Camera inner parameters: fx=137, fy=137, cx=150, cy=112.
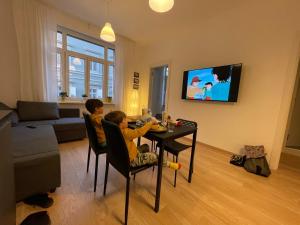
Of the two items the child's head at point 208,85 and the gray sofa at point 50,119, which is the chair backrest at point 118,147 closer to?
the gray sofa at point 50,119

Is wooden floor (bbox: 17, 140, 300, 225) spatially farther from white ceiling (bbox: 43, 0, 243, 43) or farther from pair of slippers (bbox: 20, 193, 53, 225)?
white ceiling (bbox: 43, 0, 243, 43)

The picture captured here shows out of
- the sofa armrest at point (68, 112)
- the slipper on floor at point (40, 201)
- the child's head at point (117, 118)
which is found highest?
the child's head at point (117, 118)

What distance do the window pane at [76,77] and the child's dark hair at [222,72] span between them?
11.1 ft

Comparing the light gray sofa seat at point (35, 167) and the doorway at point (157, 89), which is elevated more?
the doorway at point (157, 89)

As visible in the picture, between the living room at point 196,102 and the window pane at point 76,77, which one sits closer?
the living room at point 196,102

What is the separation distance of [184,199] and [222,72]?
2366 mm

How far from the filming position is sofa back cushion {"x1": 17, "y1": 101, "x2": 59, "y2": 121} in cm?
271

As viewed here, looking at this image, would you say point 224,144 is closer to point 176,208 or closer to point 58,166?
point 176,208

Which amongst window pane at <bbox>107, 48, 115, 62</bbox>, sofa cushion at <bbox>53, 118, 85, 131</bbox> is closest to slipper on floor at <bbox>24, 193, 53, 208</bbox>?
sofa cushion at <bbox>53, 118, 85, 131</bbox>

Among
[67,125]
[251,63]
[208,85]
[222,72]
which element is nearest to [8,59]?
[67,125]

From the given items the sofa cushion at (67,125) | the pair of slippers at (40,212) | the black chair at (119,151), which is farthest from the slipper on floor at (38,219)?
the sofa cushion at (67,125)

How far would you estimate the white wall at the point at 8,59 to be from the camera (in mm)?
2633

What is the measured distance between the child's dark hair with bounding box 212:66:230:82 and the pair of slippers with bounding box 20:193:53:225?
3.15 m

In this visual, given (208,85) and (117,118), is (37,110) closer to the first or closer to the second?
(117,118)
